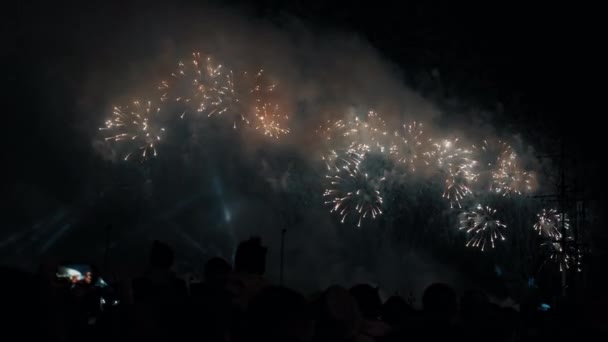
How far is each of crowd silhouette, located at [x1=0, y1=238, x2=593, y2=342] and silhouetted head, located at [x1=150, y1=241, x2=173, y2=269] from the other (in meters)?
0.41

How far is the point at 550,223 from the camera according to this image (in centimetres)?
2642

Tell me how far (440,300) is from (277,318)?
6.12 feet

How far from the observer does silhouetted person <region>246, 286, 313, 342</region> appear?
2.95 meters

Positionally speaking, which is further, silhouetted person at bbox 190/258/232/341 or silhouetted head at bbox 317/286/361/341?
silhouetted head at bbox 317/286/361/341

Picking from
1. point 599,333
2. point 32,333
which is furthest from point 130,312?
point 599,333

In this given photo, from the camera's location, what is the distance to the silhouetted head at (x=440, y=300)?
→ 14.6 ft

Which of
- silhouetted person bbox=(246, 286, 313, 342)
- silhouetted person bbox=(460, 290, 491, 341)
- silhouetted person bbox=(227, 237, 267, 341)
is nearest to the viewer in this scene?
silhouetted person bbox=(246, 286, 313, 342)

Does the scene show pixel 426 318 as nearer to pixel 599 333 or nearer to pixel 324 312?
pixel 599 333

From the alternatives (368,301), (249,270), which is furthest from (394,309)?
(249,270)

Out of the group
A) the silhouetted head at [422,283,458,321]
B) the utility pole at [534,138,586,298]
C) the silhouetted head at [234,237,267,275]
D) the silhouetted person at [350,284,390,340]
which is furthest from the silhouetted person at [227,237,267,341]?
the utility pole at [534,138,586,298]

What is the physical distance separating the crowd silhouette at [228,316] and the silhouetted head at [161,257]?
411 millimetres

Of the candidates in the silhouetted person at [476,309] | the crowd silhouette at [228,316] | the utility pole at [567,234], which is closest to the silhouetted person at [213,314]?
the crowd silhouette at [228,316]

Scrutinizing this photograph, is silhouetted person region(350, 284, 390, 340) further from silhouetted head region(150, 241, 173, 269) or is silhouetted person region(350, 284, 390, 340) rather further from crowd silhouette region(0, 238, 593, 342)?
silhouetted head region(150, 241, 173, 269)

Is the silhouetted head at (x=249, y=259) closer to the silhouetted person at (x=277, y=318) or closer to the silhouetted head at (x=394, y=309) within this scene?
the silhouetted head at (x=394, y=309)
